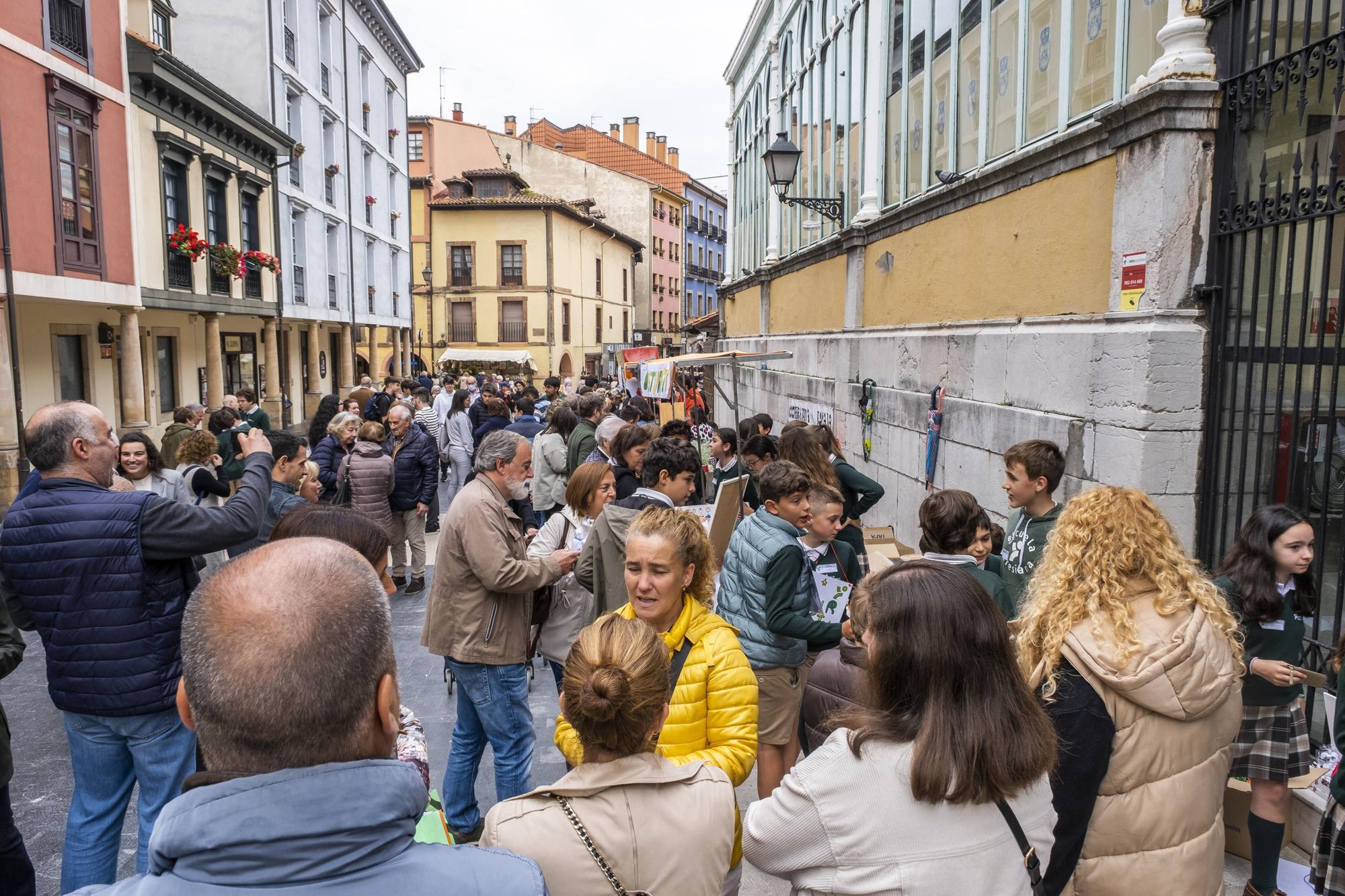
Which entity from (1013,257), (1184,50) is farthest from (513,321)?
(1184,50)

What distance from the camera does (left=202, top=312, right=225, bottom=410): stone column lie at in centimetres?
1811

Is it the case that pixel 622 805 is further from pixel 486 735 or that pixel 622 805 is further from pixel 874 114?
pixel 874 114

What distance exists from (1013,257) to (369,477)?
211 inches

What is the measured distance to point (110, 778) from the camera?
3275 mm

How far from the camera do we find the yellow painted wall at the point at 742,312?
1661 cm

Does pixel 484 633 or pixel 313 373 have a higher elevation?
pixel 313 373

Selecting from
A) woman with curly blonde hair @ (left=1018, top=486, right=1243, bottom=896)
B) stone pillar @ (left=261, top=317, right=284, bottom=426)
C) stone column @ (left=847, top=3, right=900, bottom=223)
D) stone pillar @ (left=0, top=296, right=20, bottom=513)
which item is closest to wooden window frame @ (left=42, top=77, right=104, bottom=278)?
stone pillar @ (left=0, top=296, right=20, bottom=513)

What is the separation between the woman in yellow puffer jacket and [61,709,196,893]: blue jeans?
1.59 meters

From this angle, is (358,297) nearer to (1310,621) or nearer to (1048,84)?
(1048,84)

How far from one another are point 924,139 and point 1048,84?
6.94 feet

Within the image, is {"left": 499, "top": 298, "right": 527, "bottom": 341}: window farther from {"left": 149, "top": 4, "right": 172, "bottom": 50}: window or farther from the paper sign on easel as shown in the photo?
the paper sign on easel

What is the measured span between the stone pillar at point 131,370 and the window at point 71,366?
0.59 meters

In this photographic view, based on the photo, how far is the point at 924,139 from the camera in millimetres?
8125

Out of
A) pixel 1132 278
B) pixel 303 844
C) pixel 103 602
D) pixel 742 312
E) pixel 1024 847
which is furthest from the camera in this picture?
pixel 742 312
